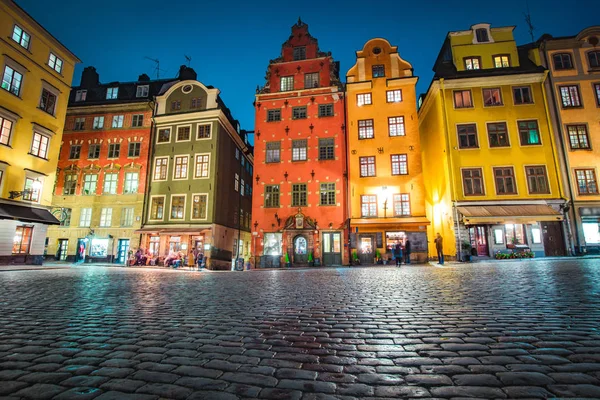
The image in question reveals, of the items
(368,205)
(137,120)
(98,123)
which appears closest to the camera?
(368,205)

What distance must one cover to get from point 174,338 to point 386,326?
2.70 m

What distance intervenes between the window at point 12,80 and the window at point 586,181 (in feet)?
138

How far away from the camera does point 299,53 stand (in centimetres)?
2959

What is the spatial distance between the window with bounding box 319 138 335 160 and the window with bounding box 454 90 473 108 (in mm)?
10814

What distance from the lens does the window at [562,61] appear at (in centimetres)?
2531

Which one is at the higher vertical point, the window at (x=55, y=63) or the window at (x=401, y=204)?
the window at (x=55, y=63)

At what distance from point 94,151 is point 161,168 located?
7.48m

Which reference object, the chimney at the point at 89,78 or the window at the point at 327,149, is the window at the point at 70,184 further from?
the window at the point at 327,149

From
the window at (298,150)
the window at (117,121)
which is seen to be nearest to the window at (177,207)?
the window at (117,121)

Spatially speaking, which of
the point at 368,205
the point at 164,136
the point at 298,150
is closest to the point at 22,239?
the point at 164,136

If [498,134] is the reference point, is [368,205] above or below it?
below

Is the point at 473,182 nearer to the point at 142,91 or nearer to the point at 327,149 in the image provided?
the point at 327,149

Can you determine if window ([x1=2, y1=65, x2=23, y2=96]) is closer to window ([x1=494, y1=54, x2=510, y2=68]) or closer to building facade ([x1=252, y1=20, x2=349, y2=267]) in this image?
building facade ([x1=252, y1=20, x2=349, y2=267])

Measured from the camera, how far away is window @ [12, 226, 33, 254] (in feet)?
70.4
